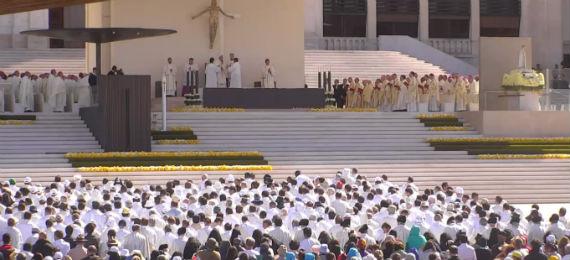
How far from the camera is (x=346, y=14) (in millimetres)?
59750

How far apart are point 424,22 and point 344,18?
3.10 m

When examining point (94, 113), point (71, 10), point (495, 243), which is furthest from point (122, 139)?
point (71, 10)

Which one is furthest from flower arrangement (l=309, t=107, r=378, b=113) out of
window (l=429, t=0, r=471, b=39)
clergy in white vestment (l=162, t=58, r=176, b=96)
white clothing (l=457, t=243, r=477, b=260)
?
white clothing (l=457, t=243, r=477, b=260)

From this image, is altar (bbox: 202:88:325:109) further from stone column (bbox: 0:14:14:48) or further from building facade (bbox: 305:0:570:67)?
building facade (bbox: 305:0:570:67)

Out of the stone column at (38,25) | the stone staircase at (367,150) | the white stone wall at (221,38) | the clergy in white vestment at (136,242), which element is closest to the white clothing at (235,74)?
the white stone wall at (221,38)

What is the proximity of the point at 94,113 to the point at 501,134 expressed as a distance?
35.4ft

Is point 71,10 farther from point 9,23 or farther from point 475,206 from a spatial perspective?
point 475,206

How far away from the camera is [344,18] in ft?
197

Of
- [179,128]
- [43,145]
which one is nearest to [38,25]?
[179,128]

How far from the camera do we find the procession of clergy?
40875 millimetres

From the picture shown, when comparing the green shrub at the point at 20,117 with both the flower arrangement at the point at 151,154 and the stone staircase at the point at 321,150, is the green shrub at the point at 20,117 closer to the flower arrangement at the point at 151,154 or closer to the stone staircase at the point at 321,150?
the stone staircase at the point at 321,150

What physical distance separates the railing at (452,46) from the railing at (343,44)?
319 cm

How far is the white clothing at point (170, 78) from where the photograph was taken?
44.1 m

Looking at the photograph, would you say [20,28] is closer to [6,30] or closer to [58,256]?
[6,30]
